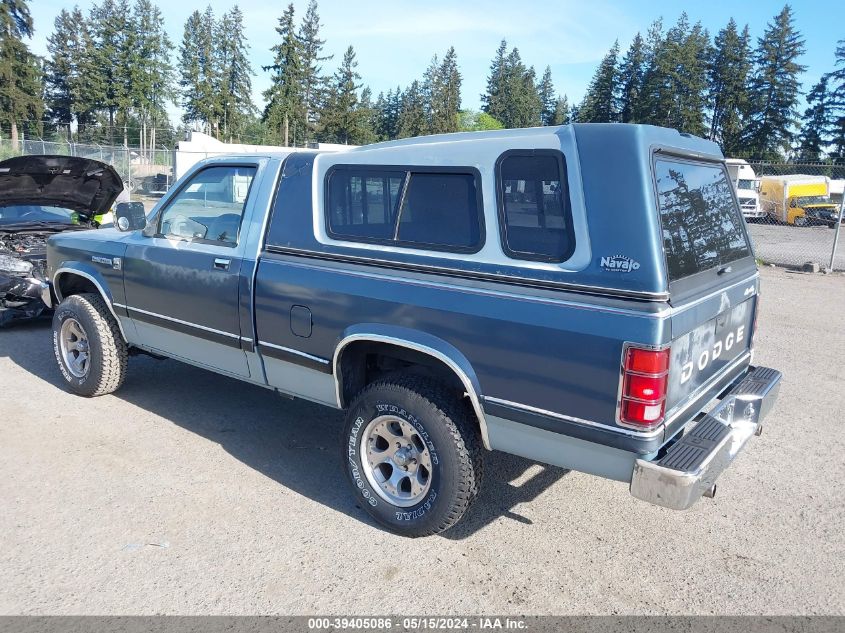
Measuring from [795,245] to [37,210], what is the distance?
20.2 m

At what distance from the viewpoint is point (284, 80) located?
6053cm

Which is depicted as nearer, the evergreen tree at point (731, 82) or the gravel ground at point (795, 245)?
the gravel ground at point (795, 245)

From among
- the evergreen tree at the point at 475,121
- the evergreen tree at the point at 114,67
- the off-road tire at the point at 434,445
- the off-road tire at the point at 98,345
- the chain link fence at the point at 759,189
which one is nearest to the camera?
the off-road tire at the point at 434,445

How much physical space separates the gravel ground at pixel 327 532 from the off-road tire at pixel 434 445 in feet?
0.48

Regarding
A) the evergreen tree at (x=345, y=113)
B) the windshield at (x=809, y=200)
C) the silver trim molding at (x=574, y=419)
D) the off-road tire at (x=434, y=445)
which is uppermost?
the evergreen tree at (x=345, y=113)

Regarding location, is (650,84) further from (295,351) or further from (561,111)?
(295,351)

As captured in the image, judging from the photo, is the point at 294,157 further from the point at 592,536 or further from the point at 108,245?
the point at 592,536

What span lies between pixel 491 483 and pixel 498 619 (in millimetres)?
1258

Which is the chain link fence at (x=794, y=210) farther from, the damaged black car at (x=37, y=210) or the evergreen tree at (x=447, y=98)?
the evergreen tree at (x=447, y=98)

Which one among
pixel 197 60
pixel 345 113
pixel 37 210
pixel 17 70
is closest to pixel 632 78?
pixel 345 113

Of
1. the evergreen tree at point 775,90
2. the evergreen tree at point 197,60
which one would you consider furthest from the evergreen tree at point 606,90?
the evergreen tree at point 197,60

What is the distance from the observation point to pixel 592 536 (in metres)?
3.47

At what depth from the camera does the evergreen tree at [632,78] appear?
3123 inches

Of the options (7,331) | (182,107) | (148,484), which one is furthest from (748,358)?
(182,107)
